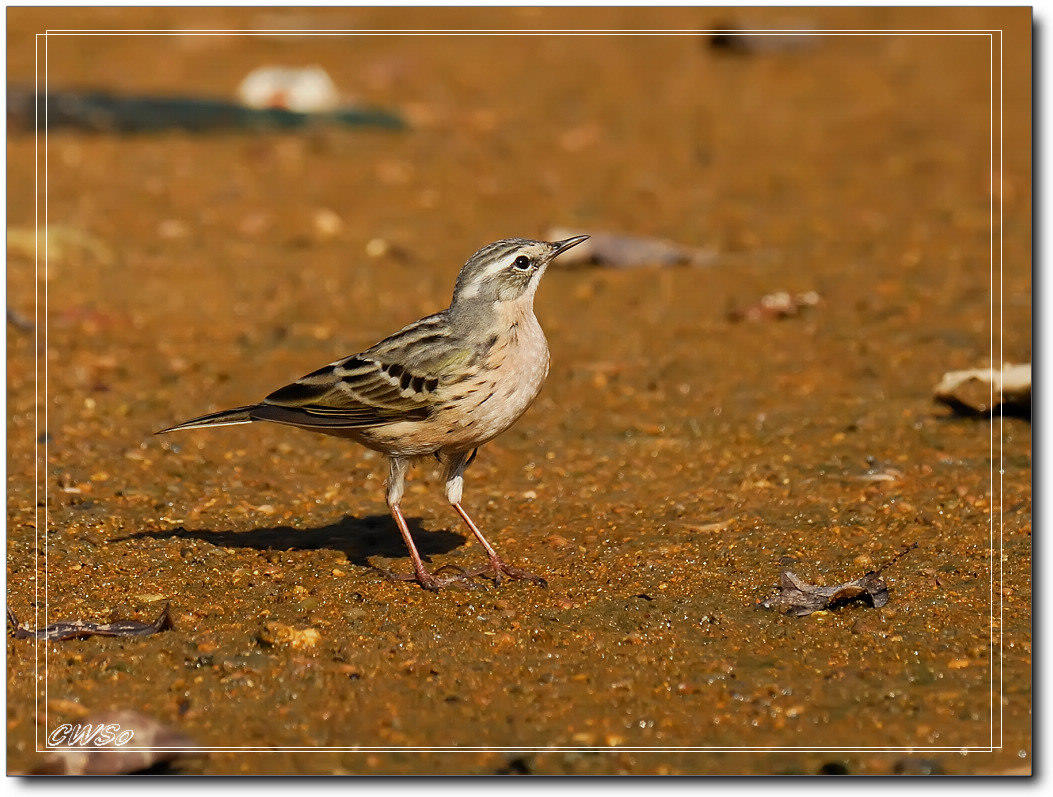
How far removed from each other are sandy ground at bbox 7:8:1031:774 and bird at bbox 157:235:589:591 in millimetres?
516

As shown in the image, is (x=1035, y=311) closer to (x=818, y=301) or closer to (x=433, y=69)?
(x=818, y=301)

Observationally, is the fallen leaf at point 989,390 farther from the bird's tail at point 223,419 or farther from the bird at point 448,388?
the bird's tail at point 223,419

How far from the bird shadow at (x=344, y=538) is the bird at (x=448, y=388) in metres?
0.26

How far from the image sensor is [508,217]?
11.7 metres

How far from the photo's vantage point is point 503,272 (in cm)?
604

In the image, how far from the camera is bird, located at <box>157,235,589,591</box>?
18.9 feet

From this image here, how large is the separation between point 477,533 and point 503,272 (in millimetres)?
1213

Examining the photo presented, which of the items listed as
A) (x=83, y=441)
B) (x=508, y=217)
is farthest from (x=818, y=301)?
(x=83, y=441)

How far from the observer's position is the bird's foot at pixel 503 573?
5.89 metres

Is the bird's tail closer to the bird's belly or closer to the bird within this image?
the bird

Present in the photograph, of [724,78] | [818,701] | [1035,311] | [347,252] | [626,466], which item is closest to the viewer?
[818,701]

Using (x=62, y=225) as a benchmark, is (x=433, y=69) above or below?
above

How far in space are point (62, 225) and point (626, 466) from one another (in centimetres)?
633
